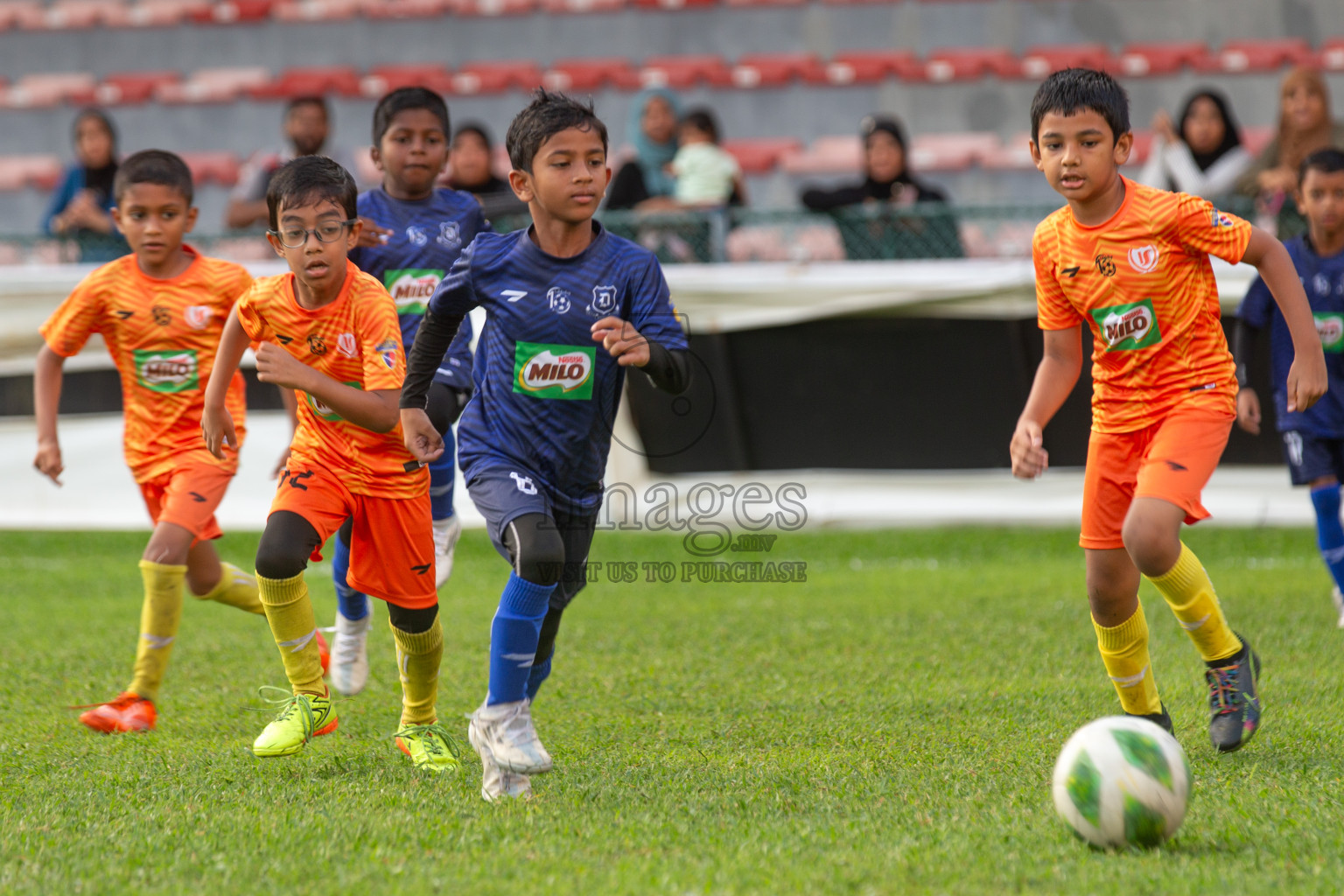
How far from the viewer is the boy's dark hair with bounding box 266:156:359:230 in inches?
161

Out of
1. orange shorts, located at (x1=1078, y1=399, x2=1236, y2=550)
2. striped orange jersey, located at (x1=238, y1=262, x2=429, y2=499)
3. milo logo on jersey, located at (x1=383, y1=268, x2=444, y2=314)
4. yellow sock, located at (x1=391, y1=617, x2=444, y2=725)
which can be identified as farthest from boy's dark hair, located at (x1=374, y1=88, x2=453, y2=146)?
orange shorts, located at (x1=1078, y1=399, x2=1236, y2=550)

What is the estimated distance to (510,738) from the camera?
3566 mm

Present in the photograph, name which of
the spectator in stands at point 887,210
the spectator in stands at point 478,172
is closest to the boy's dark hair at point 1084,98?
the spectator in stands at point 478,172

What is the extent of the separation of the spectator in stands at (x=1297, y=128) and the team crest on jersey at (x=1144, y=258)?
4.82 m

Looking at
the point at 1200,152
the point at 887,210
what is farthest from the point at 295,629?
the point at 1200,152

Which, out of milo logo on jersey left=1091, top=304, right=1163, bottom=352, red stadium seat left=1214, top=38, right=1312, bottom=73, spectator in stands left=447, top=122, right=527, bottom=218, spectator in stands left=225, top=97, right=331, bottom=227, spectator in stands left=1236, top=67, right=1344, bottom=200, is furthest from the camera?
red stadium seat left=1214, top=38, right=1312, bottom=73

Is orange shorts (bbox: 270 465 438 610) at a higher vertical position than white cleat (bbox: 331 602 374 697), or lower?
higher

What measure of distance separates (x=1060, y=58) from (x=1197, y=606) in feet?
36.0

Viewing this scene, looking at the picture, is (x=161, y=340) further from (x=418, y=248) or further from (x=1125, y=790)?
(x=1125, y=790)

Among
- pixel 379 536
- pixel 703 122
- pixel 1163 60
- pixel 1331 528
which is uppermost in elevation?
pixel 1163 60

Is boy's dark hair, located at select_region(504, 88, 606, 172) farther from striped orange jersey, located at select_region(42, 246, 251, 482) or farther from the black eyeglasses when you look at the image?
striped orange jersey, located at select_region(42, 246, 251, 482)

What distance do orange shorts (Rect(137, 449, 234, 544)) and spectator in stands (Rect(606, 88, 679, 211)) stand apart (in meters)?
5.76

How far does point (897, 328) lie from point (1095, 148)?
557cm

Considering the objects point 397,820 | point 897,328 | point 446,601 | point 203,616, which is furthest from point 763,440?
point 397,820
